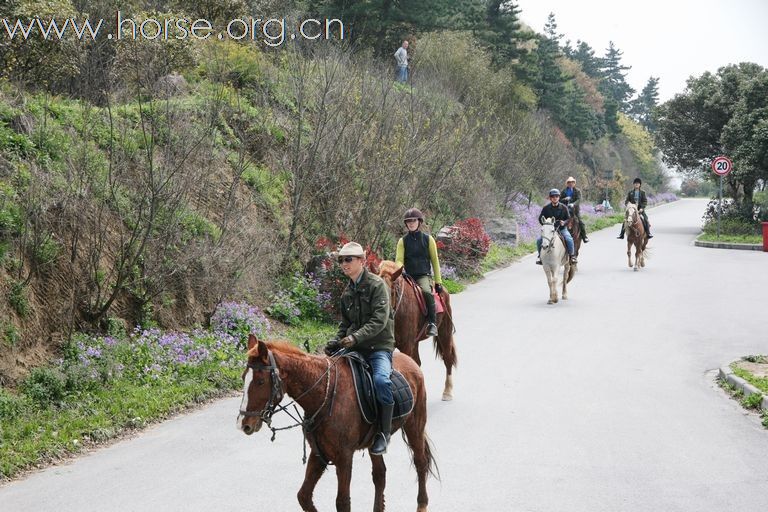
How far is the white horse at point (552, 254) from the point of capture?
19109 mm

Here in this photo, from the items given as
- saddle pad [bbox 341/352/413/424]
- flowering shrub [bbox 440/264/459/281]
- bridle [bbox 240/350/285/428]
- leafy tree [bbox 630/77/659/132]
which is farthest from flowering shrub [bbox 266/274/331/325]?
leafy tree [bbox 630/77/659/132]

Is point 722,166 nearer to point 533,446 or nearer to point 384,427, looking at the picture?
point 533,446

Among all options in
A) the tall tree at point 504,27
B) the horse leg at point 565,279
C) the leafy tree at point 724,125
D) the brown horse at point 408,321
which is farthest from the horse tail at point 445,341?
the tall tree at point 504,27

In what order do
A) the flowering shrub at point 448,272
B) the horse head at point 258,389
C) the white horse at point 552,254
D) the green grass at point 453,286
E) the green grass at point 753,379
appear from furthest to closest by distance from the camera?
the flowering shrub at point 448,272 < the green grass at point 453,286 < the white horse at point 552,254 < the green grass at point 753,379 < the horse head at point 258,389

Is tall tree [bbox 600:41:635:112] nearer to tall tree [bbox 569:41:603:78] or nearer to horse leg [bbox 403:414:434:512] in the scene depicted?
tall tree [bbox 569:41:603:78]

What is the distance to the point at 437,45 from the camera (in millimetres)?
36500

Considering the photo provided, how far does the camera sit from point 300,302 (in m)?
15.7

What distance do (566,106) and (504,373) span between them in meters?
50.6

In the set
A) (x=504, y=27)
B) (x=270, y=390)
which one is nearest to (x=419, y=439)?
(x=270, y=390)

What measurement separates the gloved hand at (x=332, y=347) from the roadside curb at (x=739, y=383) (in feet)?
20.7

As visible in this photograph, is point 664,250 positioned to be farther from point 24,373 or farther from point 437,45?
point 24,373

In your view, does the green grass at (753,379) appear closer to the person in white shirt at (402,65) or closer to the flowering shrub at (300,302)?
the flowering shrub at (300,302)

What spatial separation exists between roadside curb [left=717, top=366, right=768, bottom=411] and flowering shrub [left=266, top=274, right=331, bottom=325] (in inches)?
284

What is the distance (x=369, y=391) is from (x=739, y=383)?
7.08 metres
